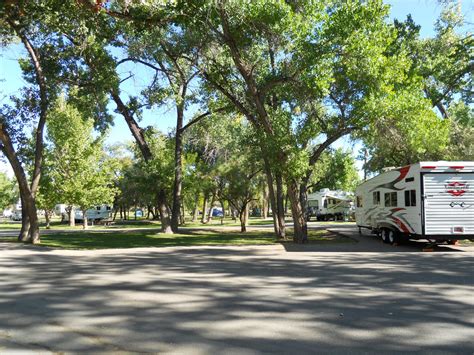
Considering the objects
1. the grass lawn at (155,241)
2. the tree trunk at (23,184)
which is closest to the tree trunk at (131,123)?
the grass lawn at (155,241)

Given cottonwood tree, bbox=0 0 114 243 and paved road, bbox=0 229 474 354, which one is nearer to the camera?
paved road, bbox=0 229 474 354

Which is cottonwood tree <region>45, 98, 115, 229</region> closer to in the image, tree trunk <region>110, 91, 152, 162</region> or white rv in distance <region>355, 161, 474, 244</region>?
tree trunk <region>110, 91, 152, 162</region>

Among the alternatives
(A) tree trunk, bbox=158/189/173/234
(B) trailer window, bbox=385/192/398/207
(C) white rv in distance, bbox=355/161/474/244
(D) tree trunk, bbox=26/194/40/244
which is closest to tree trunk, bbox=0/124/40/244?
(D) tree trunk, bbox=26/194/40/244

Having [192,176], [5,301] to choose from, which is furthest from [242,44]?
[192,176]

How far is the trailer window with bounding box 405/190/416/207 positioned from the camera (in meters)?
16.4

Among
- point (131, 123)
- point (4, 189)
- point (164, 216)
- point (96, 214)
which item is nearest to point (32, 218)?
point (131, 123)

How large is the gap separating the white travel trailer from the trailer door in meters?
34.3

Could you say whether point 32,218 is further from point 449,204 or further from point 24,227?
point 449,204

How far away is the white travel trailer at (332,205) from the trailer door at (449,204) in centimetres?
3430

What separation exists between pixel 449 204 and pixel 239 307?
1144cm

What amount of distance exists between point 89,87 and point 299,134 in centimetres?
975

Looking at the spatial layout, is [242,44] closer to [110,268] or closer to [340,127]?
[340,127]

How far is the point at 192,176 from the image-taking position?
107 feet

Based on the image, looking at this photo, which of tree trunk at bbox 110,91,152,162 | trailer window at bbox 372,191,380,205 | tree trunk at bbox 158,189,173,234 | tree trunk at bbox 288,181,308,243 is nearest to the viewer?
tree trunk at bbox 288,181,308,243
